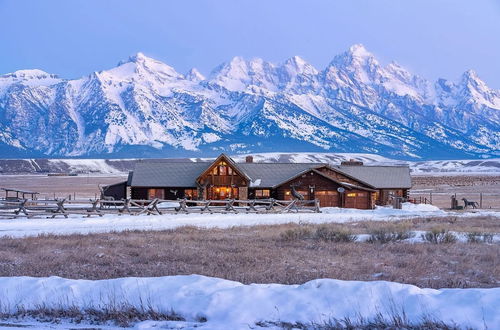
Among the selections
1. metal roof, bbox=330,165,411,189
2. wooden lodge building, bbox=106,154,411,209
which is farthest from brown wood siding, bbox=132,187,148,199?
metal roof, bbox=330,165,411,189

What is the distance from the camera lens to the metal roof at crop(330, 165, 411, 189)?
59.0m

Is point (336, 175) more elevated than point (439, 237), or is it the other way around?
point (336, 175)

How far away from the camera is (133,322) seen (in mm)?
9070

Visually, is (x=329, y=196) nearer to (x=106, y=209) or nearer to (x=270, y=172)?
(x=270, y=172)

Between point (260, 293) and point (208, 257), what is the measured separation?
645 centimetres

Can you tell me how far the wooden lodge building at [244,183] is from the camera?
5319 centimetres

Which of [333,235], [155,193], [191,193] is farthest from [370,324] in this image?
[155,193]

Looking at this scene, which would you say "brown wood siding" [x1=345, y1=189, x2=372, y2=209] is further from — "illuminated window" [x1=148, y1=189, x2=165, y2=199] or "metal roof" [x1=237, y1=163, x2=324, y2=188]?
"illuminated window" [x1=148, y1=189, x2=165, y2=199]

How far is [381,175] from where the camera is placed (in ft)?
200

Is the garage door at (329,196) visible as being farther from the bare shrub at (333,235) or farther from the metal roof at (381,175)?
the bare shrub at (333,235)

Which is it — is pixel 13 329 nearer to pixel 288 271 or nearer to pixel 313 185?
pixel 288 271

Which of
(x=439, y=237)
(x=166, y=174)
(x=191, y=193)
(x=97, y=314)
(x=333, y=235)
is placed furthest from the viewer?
(x=166, y=174)

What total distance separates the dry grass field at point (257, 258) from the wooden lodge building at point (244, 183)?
31.1 meters

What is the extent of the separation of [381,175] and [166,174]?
905 inches
